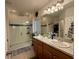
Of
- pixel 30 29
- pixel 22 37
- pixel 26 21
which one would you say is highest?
pixel 26 21

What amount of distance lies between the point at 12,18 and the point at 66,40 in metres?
4.79

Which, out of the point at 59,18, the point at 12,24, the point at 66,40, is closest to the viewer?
the point at 66,40

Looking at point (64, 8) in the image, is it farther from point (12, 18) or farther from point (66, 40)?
point (12, 18)

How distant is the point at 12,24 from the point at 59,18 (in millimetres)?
4295

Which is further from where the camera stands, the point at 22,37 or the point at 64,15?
the point at 22,37

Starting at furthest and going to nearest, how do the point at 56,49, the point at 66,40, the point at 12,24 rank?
the point at 12,24 < the point at 66,40 < the point at 56,49

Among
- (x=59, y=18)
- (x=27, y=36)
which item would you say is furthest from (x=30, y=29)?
(x=59, y=18)
